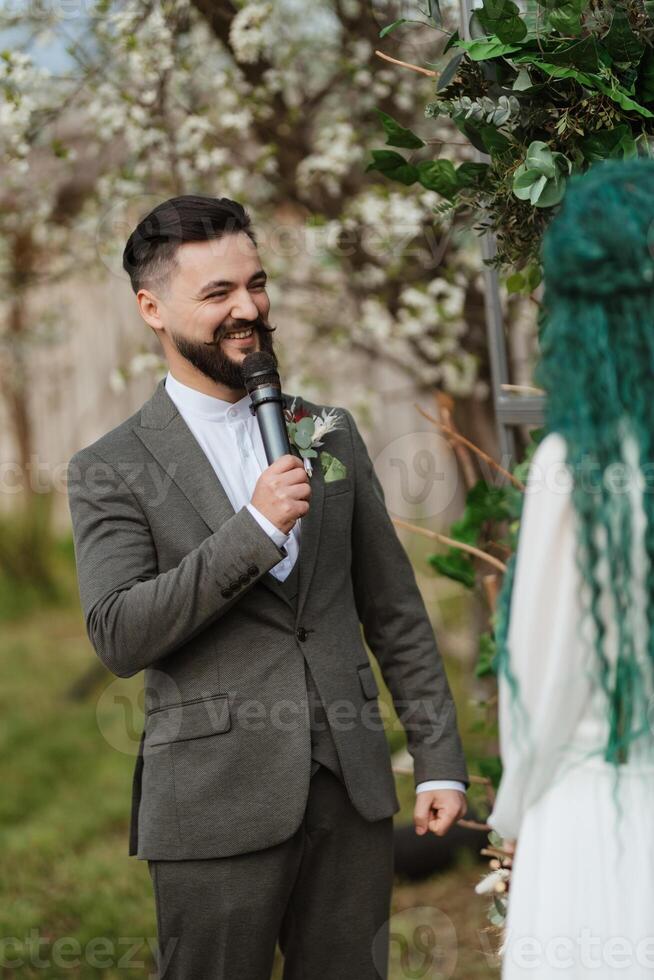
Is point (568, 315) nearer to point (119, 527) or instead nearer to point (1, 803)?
point (119, 527)

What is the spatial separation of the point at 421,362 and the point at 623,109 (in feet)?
8.49

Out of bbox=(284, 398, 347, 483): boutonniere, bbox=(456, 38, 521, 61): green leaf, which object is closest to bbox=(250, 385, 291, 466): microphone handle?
bbox=(284, 398, 347, 483): boutonniere

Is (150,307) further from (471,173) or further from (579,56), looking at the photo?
(579,56)

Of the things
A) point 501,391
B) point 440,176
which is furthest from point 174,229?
point 501,391

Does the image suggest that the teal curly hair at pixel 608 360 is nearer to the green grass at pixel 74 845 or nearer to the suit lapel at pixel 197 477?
the suit lapel at pixel 197 477

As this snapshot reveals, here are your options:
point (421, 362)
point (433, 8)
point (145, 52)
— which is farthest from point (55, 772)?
point (433, 8)

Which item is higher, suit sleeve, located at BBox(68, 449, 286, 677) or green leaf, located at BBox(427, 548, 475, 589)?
suit sleeve, located at BBox(68, 449, 286, 677)

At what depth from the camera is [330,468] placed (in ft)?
7.30

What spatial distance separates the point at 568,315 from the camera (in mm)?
1447

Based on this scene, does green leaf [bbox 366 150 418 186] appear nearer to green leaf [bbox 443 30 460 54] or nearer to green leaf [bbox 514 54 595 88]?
green leaf [bbox 443 30 460 54]

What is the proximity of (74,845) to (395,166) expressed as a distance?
10.5ft

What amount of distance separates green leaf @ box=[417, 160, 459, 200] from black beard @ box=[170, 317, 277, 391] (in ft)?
1.40

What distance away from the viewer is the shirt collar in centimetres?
220

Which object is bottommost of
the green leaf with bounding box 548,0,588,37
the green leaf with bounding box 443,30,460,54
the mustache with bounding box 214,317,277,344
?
the mustache with bounding box 214,317,277,344
